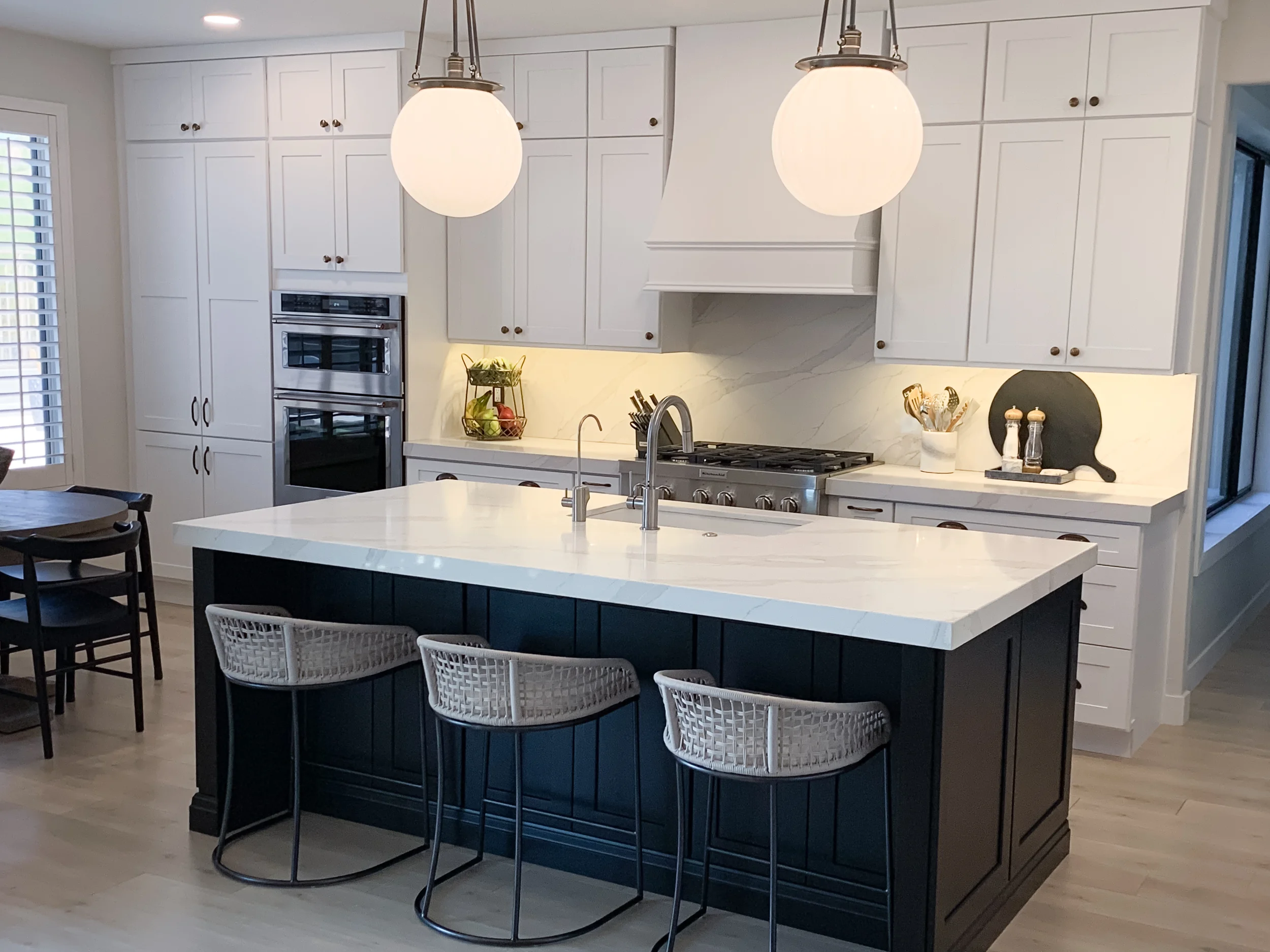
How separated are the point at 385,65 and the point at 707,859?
3.88 metres

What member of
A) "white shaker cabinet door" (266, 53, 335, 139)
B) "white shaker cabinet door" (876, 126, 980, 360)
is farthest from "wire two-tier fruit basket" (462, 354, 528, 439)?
"white shaker cabinet door" (876, 126, 980, 360)

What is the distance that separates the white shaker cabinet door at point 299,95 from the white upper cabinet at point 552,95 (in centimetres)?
88

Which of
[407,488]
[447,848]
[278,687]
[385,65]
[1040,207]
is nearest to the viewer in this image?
[278,687]

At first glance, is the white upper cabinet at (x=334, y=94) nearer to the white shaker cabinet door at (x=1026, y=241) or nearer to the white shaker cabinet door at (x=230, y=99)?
the white shaker cabinet door at (x=230, y=99)

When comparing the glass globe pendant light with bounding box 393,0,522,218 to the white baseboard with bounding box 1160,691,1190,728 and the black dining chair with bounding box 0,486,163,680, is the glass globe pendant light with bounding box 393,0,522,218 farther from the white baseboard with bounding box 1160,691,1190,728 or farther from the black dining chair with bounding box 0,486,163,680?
the white baseboard with bounding box 1160,691,1190,728

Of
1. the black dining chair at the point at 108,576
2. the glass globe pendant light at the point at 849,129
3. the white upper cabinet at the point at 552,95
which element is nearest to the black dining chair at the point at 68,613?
the black dining chair at the point at 108,576

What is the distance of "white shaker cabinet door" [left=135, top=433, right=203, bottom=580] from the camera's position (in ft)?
21.1

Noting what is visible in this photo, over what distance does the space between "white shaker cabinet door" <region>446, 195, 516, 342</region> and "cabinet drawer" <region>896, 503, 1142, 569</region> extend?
2.08m

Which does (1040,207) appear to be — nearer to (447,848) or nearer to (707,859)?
(707,859)

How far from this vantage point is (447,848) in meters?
3.72

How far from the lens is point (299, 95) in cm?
589

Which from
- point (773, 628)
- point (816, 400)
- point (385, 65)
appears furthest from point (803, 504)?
point (385, 65)

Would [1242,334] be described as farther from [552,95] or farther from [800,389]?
[552,95]

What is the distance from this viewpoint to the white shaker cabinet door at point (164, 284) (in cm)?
628
